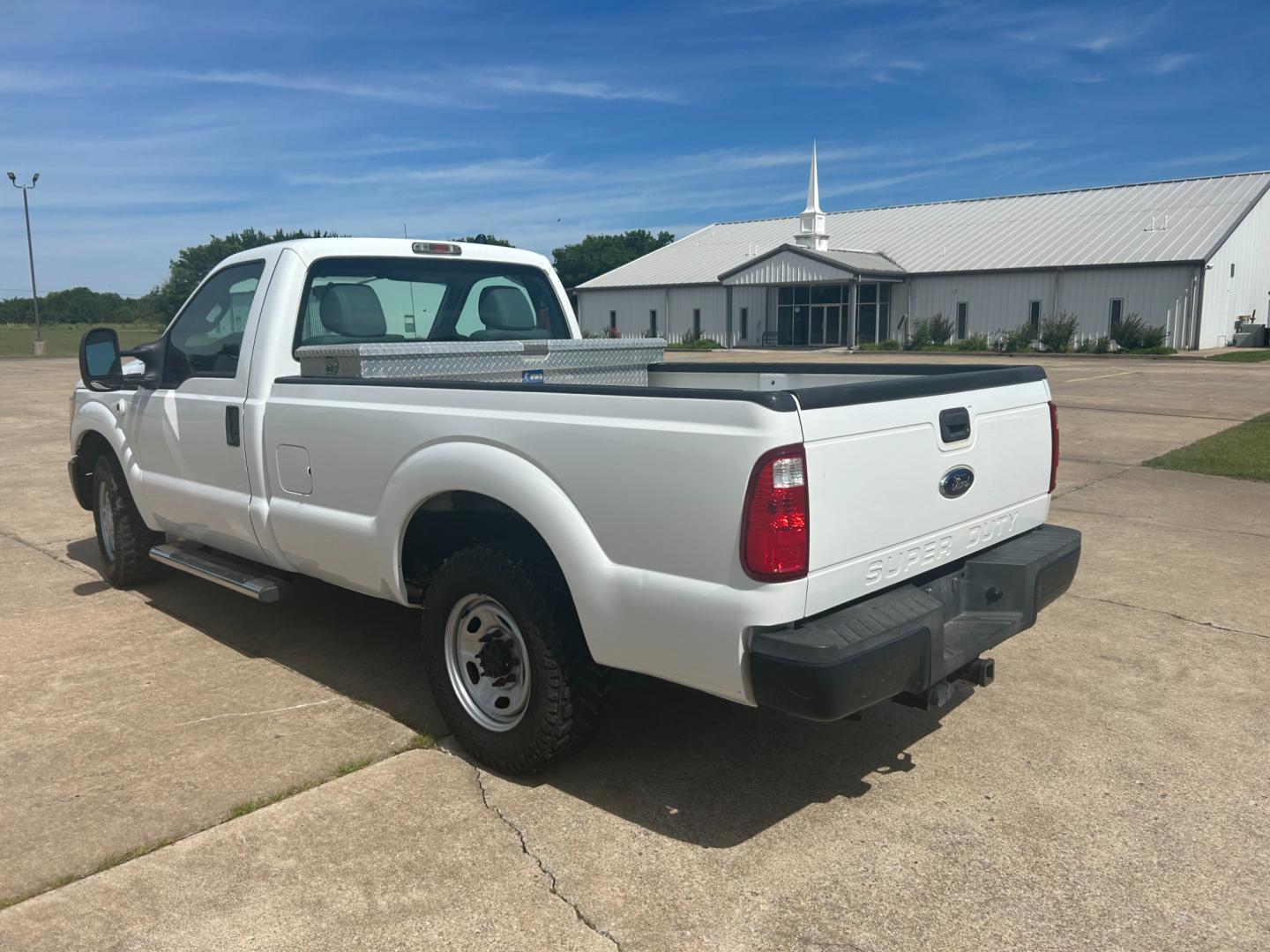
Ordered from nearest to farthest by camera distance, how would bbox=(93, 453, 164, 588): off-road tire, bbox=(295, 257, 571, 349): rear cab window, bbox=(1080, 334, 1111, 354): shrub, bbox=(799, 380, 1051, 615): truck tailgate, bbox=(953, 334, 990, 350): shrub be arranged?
bbox=(799, 380, 1051, 615): truck tailgate
bbox=(295, 257, 571, 349): rear cab window
bbox=(93, 453, 164, 588): off-road tire
bbox=(1080, 334, 1111, 354): shrub
bbox=(953, 334, 990, 350): shrub

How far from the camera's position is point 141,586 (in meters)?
6.49

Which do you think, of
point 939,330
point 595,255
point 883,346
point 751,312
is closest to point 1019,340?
point 939,330

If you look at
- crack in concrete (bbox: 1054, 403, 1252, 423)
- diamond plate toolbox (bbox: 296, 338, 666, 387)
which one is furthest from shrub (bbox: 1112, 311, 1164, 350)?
diamond plate toolbox (bbox: 296, 338, 666, 387)

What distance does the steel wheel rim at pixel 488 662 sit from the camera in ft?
12.3

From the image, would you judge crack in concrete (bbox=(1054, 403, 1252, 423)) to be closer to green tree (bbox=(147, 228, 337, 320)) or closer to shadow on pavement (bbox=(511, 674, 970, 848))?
shadow on pavement (bbox=(511, 674, 970, 848))

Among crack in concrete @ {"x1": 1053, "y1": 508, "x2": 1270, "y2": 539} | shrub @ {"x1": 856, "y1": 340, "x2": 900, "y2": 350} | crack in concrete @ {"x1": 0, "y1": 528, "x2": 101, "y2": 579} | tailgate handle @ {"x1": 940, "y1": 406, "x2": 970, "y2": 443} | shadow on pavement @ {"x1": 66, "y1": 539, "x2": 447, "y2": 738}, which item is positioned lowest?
shadow on pavement @ {"x1": 66, "y1": 539, "x2": 447, "y2": 738}

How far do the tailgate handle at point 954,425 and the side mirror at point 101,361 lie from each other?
4332mm

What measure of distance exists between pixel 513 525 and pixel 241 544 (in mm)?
1862

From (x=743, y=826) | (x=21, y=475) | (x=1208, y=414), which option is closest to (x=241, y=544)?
(x=743, y=826)

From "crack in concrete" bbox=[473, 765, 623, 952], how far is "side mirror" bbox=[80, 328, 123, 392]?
3212 millimetres

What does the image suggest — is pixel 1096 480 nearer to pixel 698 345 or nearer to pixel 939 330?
pixel 939 330

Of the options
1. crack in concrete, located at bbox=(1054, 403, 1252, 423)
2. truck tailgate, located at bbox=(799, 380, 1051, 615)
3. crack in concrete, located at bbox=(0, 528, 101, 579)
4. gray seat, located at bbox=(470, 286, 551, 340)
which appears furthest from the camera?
crack in concrete, located at bbox=(1054, 403, 1252, 423)

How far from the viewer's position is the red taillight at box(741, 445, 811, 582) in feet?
9.44

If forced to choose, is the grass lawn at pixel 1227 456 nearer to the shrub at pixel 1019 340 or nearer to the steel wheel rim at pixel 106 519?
the steel wheel rim at pixel 106 519
